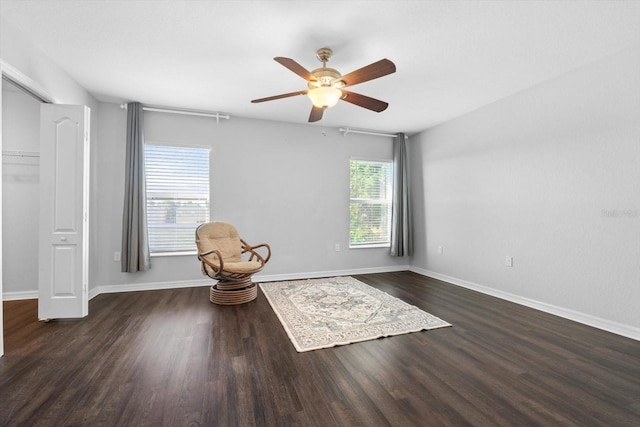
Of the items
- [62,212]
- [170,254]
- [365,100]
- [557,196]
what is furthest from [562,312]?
[62,212]

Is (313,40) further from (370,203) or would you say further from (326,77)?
(370,203)

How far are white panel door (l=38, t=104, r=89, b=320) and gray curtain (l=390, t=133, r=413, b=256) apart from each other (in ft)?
14.8

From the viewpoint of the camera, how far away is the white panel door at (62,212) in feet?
9.44

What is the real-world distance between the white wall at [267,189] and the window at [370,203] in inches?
5.9

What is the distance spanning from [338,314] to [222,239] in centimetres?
192


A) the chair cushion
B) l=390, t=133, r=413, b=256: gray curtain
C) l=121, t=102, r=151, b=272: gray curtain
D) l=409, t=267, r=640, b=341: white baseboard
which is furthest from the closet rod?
l=409, t=267, r=640, b=341: white baseboard

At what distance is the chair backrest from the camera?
384cm

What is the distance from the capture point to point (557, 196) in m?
3.22

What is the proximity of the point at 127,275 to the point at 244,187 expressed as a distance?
2.06 m

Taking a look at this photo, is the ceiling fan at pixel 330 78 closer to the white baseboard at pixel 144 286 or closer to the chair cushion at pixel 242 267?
the chair cushion at pixel 242 267

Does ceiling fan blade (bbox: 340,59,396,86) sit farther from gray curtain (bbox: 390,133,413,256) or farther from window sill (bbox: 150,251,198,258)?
window sill (bbox: 150,251,198,258)

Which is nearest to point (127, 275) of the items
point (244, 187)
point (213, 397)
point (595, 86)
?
point (244, 187)

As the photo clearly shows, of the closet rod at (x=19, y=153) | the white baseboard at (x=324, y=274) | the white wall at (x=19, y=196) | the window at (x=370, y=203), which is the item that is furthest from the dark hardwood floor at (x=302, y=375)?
the window at (x=370, y=203)

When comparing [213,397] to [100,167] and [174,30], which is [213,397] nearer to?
[174,30]
